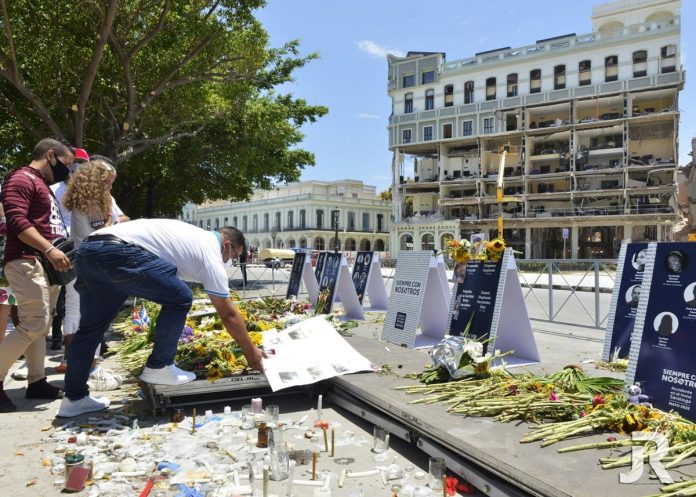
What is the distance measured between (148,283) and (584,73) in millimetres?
56940

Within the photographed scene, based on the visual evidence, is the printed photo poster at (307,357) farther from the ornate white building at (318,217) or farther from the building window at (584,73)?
the ornate white building at (318,217)

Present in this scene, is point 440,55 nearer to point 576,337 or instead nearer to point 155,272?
point 576,337

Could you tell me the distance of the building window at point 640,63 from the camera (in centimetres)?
4922

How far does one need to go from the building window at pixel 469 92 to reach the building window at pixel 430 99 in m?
3.74

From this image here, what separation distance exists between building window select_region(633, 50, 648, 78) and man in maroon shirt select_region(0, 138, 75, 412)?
2210 inches

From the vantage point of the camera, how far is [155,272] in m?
3.82

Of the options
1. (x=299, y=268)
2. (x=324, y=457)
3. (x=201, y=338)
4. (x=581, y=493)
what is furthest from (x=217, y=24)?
(x=581, y=493)

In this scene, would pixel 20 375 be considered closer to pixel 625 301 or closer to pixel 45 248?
pixel 45 248

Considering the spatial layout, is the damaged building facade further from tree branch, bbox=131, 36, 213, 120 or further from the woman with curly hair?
the woman with curly hair

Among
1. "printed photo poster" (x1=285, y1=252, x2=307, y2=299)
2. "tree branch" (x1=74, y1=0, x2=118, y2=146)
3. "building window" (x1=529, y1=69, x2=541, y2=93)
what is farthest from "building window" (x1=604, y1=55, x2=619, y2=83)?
"tree branch" (x1=74, y1=0, x2=118, y2=146)

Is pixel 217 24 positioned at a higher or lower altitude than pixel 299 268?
higher

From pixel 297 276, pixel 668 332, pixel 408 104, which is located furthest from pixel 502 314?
pixel 408 104

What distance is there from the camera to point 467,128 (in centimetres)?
5825

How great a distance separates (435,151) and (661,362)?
59827mm
